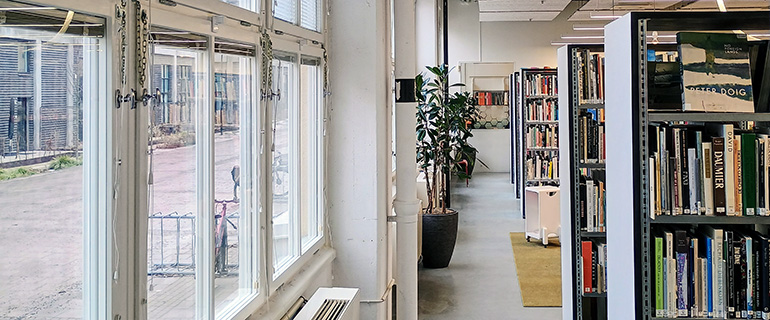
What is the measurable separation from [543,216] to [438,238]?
72.9 inches

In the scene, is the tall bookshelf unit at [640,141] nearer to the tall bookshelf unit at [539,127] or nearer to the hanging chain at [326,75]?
the hanging chain at [326,75]

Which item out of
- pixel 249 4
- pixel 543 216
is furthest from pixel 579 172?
pixel 543 216

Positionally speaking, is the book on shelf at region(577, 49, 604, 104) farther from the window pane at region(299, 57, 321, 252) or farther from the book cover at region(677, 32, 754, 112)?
the window pane at region(299, 57, 321, 252)

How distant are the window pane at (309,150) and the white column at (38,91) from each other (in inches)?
74.2

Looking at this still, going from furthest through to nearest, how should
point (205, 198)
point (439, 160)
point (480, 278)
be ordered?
point (439, 160), point (480, 278), point (205, 198)

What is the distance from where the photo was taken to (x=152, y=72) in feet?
5.48

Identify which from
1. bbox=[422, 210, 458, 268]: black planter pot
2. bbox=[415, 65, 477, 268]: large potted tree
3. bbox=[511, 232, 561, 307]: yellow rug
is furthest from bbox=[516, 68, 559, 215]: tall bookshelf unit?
bbox=[422, 210, 458, 268]: black planter pot

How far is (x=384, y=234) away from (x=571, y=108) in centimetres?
140

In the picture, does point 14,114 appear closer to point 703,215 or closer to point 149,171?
point 149,171

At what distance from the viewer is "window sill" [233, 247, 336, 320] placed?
2.48 meters

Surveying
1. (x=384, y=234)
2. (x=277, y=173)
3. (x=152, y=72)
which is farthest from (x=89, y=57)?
(x=384, y=234)

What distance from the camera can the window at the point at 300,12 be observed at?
285 centimetres

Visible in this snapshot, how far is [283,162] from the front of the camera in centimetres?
294

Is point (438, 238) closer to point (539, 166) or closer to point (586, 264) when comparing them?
point (586, 264)
